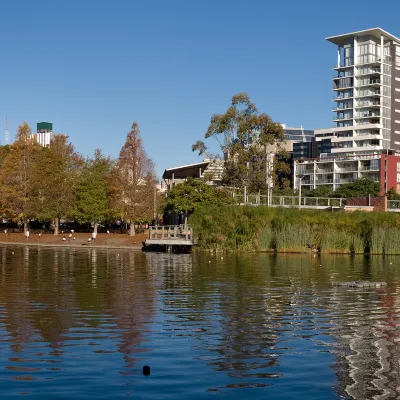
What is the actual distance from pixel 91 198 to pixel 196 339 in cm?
7251

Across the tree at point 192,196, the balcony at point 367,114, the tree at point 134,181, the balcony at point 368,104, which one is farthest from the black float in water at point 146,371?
the balcony at point 368,104

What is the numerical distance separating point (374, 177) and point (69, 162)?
74.1 m

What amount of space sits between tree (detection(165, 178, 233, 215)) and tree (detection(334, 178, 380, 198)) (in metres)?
54.5

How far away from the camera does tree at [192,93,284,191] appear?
84.4 m

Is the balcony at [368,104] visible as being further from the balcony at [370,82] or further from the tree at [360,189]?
the tree at [360,189]

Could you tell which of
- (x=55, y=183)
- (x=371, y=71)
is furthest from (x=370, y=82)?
(x=55, y=183)

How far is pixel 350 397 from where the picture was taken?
1289 centimetres

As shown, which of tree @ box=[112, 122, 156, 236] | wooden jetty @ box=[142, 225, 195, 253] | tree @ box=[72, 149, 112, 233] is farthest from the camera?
tree @ box=[72, 149, 112, 233]

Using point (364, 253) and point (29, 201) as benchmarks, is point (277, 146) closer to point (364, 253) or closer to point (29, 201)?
point (364, 253)

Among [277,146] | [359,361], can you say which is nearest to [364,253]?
[277,146]

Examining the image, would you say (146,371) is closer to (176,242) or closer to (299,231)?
(299,231)

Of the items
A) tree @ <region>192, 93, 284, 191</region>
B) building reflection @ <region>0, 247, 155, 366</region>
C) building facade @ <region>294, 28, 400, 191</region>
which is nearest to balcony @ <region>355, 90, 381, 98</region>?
building facade @ <region>294, 28, 400, 191</region>

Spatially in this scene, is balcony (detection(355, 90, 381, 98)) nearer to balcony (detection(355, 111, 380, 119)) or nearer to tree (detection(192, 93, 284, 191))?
balcony (detection(355, 111, 380, 119))

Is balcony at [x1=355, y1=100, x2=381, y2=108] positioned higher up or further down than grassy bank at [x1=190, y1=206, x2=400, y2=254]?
higher up
